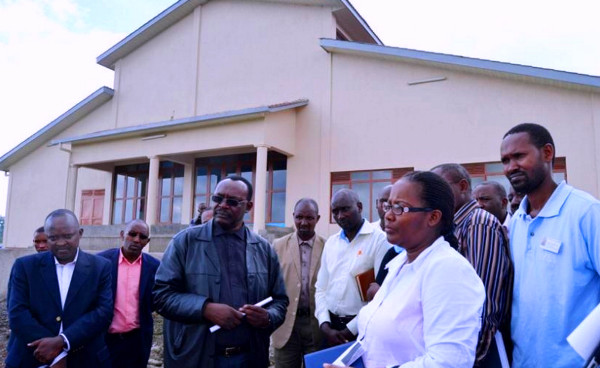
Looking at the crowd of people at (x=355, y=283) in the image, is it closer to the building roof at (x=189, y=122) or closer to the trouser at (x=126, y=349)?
the trouser at (x=126, y=349)

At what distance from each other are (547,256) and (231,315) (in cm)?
179

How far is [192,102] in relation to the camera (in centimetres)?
1814

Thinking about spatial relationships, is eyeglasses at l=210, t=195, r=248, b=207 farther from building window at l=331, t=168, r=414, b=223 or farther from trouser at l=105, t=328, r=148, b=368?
building window at l=331, t=168, r=414, b=223

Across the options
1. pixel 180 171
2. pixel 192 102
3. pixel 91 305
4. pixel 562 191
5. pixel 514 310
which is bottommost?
pixel 91 305

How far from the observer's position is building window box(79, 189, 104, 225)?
20281mm

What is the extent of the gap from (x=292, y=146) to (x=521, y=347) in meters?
13.7

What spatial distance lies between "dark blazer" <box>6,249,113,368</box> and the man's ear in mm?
2738

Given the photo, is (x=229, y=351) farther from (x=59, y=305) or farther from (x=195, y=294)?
(x=59, y=305)

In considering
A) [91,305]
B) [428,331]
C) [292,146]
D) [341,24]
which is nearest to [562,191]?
[428,331]

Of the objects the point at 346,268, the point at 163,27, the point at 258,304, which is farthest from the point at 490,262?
the point at 163,27

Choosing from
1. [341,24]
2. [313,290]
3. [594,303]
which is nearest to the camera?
[594,303]

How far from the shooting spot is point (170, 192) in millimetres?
18844

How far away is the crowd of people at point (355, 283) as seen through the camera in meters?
1.86

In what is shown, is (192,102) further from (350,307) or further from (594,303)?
(594,303)
